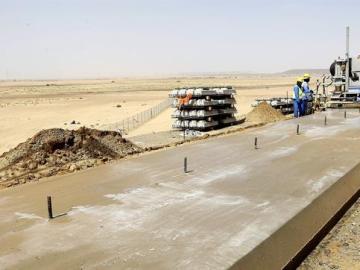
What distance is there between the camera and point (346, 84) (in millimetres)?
20172

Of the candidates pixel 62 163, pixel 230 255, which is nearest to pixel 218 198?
pixel 230 255

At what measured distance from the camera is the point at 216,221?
5637mm

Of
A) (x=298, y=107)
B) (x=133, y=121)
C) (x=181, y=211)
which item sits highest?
(x=298, y=107)

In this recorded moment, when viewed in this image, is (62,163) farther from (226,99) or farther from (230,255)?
(226,99)

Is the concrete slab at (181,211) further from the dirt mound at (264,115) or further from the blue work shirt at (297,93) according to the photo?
the dirt mound at (264,115)

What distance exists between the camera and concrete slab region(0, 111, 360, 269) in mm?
4668

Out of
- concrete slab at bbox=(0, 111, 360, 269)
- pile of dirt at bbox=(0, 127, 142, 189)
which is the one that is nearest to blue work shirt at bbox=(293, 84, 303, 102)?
concrete slab at bbox=(0, 111, 360, 269)

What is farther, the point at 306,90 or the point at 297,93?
the point at 306,90

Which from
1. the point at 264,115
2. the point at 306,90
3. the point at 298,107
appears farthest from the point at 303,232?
the point at 264,115

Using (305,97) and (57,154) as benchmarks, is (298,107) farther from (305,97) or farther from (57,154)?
(57,154)

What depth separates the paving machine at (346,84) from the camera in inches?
776

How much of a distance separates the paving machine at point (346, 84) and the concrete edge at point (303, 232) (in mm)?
12686

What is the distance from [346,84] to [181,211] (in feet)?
52.9

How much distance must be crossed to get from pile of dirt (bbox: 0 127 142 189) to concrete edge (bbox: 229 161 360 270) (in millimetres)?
4623
